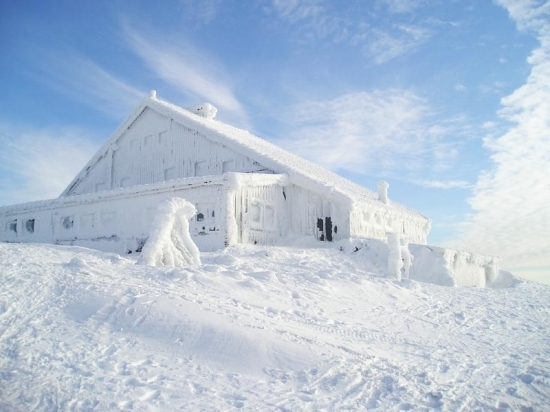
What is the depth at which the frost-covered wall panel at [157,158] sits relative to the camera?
72.5ft

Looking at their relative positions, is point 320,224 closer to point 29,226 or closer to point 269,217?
point 269,217

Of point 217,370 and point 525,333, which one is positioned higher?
point 217,370

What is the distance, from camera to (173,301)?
7.11m

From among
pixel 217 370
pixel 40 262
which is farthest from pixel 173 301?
pixel 40 262

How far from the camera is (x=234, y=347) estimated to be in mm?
5863

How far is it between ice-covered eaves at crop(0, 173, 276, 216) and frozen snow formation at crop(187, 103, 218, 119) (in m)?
10.1

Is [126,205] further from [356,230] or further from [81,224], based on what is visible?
[356,230]

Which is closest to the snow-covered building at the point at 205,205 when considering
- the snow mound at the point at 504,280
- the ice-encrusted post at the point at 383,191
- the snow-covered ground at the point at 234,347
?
the snow mound at the point at 504,280

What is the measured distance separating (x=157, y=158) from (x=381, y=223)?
504 inches

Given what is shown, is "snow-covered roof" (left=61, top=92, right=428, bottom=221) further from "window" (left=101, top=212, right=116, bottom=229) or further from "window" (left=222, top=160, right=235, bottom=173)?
"window" (left=101, top=212, right=116, bottom=229)

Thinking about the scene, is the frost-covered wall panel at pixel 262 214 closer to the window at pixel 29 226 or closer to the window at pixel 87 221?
the window at pixel 87 221

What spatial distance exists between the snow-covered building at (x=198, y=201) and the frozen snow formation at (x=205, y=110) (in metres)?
3.15

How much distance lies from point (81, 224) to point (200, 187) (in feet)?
20.1

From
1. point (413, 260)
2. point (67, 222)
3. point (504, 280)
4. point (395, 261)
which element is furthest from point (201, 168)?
point (504, 280)
